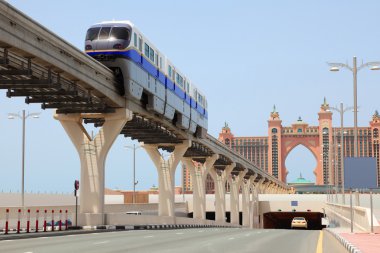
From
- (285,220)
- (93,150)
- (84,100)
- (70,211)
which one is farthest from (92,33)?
(285,220)

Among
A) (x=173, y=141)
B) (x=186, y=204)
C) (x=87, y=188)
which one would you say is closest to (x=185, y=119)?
(x=173, y=141)

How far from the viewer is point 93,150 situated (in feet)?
140

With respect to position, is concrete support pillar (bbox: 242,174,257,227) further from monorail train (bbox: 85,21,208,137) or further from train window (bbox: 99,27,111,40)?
train window (bbox: 99,27,111,40)

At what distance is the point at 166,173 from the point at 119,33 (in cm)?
2812

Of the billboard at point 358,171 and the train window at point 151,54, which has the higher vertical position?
the train window at point 151,54

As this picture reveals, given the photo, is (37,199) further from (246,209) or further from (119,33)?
(246,209)

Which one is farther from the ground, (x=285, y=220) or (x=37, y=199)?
(x=37, y=199)

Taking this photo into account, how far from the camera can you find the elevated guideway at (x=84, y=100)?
29.6m

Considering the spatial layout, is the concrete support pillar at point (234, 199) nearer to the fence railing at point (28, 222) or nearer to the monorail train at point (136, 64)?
the monorail train at point (136, 64)

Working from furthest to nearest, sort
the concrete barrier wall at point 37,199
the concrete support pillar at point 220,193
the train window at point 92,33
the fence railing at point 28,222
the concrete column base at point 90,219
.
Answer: the concrete support pillar at point 220,193 → the concrete barrier wall at point 37,199 → the concrete column base at point 90,219 → the train window at point 92,33 → the fence railing at point 28,222

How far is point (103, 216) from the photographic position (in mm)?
43031

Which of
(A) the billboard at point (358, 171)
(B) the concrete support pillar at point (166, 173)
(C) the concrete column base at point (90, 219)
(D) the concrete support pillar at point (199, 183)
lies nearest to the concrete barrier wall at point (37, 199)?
(B) the concrete support pillar at point (166, 173)

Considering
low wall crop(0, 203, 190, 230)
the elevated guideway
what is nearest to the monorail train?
the elevated guideway

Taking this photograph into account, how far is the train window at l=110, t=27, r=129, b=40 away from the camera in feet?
131
